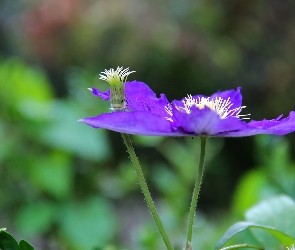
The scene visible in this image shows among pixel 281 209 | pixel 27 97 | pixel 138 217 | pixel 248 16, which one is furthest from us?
pixel 248 16

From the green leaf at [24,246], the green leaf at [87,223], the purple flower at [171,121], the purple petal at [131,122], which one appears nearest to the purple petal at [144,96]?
the purple flower at [171,121]

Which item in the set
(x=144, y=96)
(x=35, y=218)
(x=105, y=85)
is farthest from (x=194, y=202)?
(x=105, y=85)

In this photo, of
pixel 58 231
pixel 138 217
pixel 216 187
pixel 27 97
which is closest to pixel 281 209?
pixel 58 231

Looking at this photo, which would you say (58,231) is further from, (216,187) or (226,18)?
(226,18)

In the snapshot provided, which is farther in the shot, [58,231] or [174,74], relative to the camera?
[174,74]

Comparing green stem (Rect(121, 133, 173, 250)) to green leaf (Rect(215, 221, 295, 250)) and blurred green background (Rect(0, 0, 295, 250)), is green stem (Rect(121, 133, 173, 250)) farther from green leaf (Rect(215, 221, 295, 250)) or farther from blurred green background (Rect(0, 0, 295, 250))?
blurred green background (Rect(0, 0, 295, 250))

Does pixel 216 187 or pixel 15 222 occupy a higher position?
pixel 216 187

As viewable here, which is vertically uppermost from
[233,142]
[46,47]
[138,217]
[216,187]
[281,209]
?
[46,47]

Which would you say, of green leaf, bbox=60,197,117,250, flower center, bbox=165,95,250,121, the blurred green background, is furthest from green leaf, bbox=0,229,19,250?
the blurred green background
